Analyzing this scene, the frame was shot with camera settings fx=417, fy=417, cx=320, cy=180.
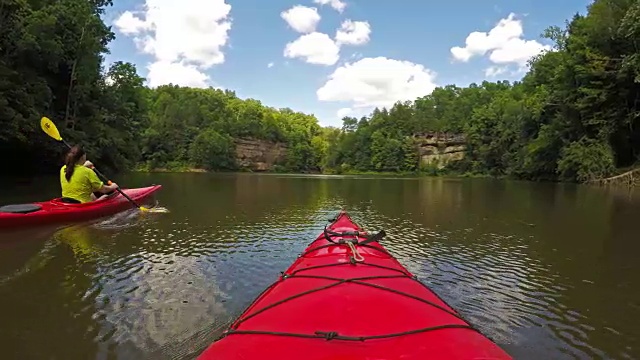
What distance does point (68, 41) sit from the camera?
27672mm

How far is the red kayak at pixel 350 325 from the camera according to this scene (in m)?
2.80

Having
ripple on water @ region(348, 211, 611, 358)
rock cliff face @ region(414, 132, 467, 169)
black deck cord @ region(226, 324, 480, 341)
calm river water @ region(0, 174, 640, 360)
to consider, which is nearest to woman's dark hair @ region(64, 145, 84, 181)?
calm river water @ region(0, 174, 640, 360)

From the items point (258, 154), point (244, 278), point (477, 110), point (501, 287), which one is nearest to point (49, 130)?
point (244, 278)

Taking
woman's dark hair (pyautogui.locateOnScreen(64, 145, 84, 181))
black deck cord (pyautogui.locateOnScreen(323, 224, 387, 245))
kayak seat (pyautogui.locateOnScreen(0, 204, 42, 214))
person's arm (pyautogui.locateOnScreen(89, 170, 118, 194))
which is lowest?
black deck cord (pyautogui.locateOnScreen(323, 224, 387, 245))

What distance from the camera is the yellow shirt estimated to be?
11.3m

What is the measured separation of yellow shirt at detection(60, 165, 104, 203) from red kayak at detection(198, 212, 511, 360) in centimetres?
918

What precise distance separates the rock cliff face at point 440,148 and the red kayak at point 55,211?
75.5 metres

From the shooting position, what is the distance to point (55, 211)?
10750 mm

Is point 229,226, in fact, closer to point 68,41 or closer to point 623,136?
point 68,41

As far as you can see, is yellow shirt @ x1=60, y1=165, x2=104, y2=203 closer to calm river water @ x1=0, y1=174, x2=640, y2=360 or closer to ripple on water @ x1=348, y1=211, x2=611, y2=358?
calm river water @ x1=0, y1=174, x2=640, y2=360

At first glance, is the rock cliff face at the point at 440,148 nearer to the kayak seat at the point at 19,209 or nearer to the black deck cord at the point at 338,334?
the kayak seat at the point at 19,209

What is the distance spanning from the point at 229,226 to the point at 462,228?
702cm

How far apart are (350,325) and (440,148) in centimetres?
8657

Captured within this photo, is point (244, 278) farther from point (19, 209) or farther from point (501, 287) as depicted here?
point (19, 209)
